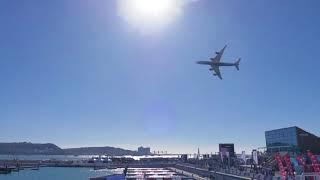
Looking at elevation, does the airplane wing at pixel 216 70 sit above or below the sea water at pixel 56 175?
above

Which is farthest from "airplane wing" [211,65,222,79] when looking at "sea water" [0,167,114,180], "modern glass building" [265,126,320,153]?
"modern glass building" [265,126,320,153]

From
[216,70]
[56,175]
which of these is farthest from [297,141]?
[56,175]

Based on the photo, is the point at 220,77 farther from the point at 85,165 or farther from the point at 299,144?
the point at 85,165

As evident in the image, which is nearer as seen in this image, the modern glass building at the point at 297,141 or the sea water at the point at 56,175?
the sea water at the point at 56,175

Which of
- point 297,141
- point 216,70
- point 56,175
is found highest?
point 216,70

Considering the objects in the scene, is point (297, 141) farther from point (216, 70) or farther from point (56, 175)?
point (56, 175)

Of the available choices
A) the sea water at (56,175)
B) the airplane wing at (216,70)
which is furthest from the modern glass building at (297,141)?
the airplane wing at (216,70)

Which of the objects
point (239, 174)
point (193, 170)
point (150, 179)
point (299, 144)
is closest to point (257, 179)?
point (239, 174)

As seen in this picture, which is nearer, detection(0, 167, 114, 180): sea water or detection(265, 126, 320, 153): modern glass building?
detection(0, 167, 114, 180): sea water

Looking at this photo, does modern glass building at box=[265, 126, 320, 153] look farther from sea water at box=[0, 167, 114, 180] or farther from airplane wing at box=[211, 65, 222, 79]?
airplane wing at box=[211, 65, 222, 79]

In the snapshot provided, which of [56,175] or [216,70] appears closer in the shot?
[216,70]

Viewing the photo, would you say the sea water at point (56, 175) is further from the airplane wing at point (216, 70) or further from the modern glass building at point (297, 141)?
the modern glass building at point (297, 141)
